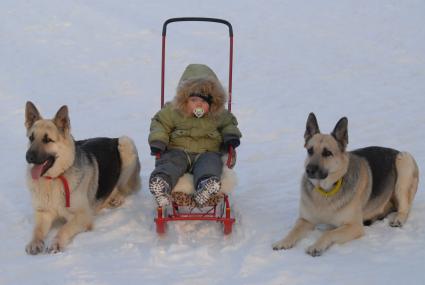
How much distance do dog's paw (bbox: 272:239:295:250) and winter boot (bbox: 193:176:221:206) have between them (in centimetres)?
70

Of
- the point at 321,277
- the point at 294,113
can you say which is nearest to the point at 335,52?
the point at 294,113

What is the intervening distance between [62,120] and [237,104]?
4970 mm

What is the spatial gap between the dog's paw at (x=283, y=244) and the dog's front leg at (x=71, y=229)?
5.68 ft

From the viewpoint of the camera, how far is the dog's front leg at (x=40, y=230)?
476 centimetres

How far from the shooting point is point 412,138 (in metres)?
7.66

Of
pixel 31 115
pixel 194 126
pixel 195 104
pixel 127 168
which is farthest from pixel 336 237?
pixel 31 115

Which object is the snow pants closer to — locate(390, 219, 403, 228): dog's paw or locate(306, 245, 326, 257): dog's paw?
locate(306, 245, 326, 257): dog's paw

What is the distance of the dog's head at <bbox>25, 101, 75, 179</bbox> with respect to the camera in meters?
4.87

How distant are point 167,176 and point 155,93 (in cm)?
557

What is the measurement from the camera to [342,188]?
16.2 ft

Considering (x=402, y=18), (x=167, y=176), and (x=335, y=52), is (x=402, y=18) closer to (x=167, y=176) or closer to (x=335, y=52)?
(x=335, y=52)

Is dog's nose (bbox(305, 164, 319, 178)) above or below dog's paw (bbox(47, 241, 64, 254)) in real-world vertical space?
above

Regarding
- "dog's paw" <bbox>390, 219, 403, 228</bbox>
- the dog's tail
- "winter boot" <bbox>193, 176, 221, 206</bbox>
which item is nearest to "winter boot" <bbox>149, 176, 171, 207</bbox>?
"winter boot" <bbox>193, 176, 221, 206</bbox>

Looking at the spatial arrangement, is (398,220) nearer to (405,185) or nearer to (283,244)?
(405,185)
